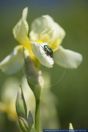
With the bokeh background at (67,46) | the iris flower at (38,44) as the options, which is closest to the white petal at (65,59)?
the iris flower at (38,44)

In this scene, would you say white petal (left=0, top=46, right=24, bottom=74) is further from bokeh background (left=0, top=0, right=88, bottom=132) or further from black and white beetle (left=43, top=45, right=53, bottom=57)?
bokeh background (left=0, top=0, right=88, bottom=132)

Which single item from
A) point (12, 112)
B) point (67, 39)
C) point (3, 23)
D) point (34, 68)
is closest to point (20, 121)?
point (34, 68)

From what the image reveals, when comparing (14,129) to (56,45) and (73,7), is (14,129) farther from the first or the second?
(73,7)

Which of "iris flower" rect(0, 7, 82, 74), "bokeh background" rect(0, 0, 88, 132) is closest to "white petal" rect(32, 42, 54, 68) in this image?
"iris flower" rect(0, 7, 82, 74)

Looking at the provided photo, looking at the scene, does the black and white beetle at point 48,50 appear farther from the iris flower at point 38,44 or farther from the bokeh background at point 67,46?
the bokeh background at point 67,46

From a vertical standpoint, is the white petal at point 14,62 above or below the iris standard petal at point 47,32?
below

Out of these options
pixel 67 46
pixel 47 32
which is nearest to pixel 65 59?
pixel 47 32
